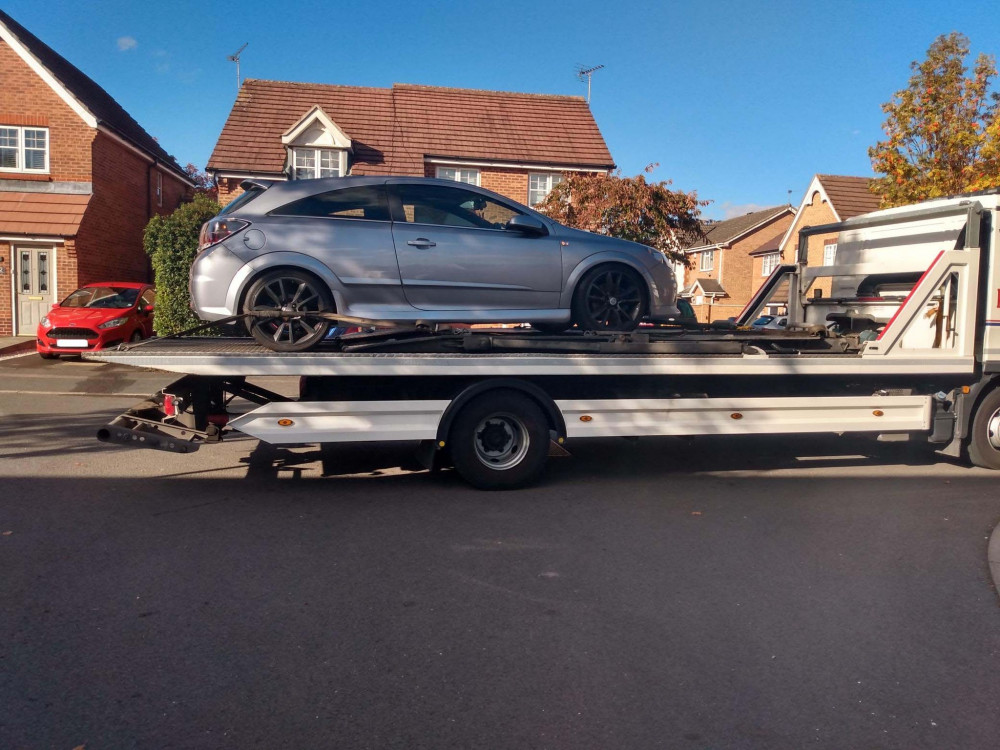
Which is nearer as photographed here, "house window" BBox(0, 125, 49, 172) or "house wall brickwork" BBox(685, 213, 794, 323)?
Answer: "house window" BBox(0, 125, 49, 172)

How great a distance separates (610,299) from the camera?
765 centimetres

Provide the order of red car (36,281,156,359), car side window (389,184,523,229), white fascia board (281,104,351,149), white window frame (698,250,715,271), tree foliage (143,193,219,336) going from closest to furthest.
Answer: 1. car side window (389,184,523,229)
2. red car (36,281,156,359)
3. tree foliage (143,193,219,336)
4. white fascia board (281,104,351,149)
5. white window frame (698,250,715,271)

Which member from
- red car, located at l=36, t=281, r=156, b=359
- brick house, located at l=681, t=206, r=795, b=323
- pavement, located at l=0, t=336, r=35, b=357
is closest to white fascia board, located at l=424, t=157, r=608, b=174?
red car, located at l=36, t=281, r=156, b=359

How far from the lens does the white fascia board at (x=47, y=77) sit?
20.0 metres

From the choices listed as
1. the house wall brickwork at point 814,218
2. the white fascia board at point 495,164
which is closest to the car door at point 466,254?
the white fascia board at point 495,164

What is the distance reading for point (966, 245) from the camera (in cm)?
782

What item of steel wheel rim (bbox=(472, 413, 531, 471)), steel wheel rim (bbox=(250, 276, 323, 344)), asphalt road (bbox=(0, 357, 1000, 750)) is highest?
steel wheel rim (bbox=(250, 276, 323, 344))

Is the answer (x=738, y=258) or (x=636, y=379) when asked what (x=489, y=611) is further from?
(x=738, y=258)

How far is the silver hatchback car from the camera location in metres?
6.70

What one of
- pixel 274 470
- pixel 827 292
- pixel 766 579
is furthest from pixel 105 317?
pixel 766 579

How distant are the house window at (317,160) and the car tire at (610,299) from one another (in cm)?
1630

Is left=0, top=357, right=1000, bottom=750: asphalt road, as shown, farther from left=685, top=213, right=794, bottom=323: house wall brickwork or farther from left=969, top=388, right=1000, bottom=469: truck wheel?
left=685, top=213, right=794, bottom=323: house wall brickwork

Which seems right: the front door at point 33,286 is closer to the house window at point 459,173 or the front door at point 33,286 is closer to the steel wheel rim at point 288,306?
the house window at point 459,173

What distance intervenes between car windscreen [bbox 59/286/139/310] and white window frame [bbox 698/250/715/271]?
4145 cm
